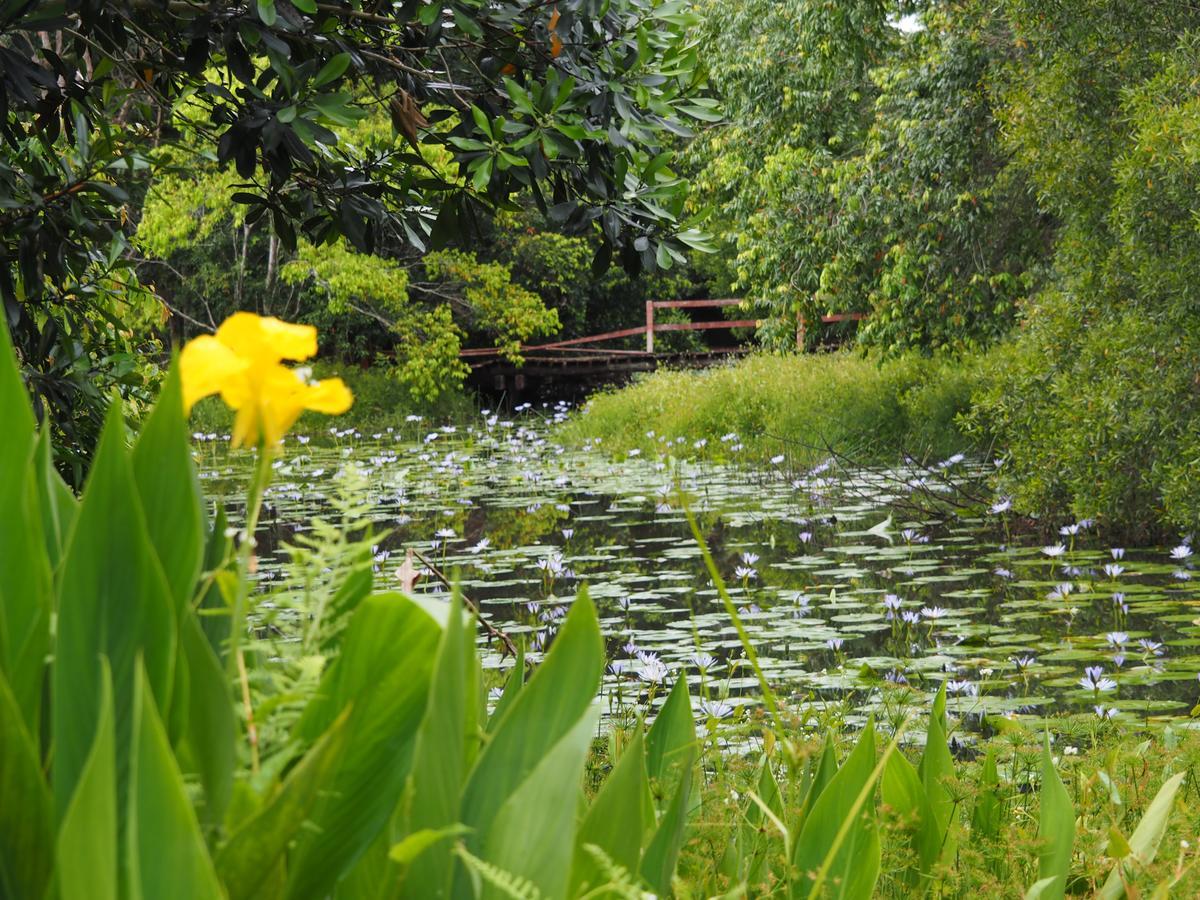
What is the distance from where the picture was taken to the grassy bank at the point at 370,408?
20.1m

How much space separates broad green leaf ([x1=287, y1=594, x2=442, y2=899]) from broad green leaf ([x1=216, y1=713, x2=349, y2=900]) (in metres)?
0.08

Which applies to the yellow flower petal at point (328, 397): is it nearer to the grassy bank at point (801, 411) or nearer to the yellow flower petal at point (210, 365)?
the yellow flower petal at point (210, 365)

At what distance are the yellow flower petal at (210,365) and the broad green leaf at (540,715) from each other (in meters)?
0.30

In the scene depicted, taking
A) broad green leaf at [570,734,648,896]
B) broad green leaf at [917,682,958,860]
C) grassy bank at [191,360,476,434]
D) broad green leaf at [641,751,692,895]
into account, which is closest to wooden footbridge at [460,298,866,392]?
grassy bank at [191,360,476,434]

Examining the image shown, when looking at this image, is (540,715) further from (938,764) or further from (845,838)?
(938,764)

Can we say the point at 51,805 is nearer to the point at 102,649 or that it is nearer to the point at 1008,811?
the point at 102,649

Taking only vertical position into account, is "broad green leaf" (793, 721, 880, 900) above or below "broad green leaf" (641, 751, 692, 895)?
below

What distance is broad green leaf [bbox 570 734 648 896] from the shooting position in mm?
937

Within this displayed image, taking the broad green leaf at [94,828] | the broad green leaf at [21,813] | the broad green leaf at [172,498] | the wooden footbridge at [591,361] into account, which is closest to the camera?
the broad green leaf at [94,828]

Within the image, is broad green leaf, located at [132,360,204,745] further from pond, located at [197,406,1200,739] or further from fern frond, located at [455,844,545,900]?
fern frond, located at [455,844,545,900]

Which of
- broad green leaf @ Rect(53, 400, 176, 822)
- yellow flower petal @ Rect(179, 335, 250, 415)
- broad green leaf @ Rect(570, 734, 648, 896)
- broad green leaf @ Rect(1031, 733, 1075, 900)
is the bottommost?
broad green leaf @ Rect(1031, 733, 1075, 900)

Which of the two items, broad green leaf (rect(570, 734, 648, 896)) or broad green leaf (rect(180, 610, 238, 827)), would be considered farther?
broad green leaf (rect(570, 734, 648, 896))

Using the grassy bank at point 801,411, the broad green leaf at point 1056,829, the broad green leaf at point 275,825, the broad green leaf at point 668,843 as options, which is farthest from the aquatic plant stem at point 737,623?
the grassy bank at point 801,411

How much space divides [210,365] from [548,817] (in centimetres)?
37
